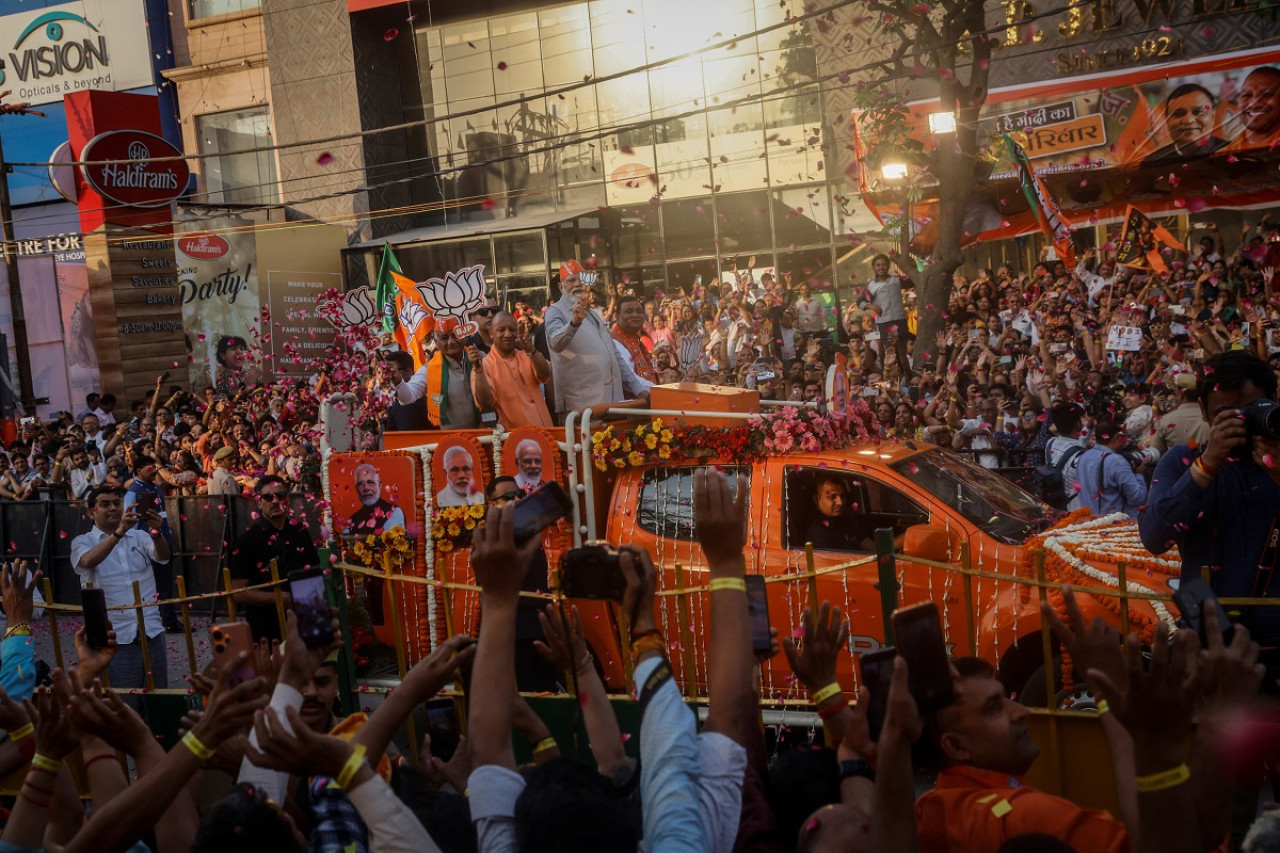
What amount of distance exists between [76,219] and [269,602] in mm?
29682

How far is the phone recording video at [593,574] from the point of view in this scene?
10.9ft

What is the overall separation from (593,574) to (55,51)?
35.4 m

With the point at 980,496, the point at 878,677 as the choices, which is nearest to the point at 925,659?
the point at 878,677

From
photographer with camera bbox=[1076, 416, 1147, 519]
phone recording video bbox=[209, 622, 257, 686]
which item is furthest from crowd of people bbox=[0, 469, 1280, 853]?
photographer with camera bbox=[1076, 416, 1147, 519]

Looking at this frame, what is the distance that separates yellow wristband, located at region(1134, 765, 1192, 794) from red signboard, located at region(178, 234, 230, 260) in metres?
24.6

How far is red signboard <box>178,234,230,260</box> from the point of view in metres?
24.7

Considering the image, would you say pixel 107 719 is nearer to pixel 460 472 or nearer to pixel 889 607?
pixel 889 607

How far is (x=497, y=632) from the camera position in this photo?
3.00 metres

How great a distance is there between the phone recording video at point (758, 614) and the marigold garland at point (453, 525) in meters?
4.90

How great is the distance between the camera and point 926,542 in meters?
6.36

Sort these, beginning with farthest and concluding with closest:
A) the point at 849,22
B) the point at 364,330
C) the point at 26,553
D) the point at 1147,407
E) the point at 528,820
Answer: the point at 849,22, the point at 364,330, the point at 26,553, the point at 1147,407, the point at 528,820

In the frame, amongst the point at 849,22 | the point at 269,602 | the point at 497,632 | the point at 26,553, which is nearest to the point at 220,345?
the point at 26,553

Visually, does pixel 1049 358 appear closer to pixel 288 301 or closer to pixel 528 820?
pixel 528 820

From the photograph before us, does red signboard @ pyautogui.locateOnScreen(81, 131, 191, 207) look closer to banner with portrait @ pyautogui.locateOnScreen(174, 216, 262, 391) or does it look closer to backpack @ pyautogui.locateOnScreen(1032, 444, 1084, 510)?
banner with portrait @ pyautogui.locateOnScreen(174, 216, 262, 391)
